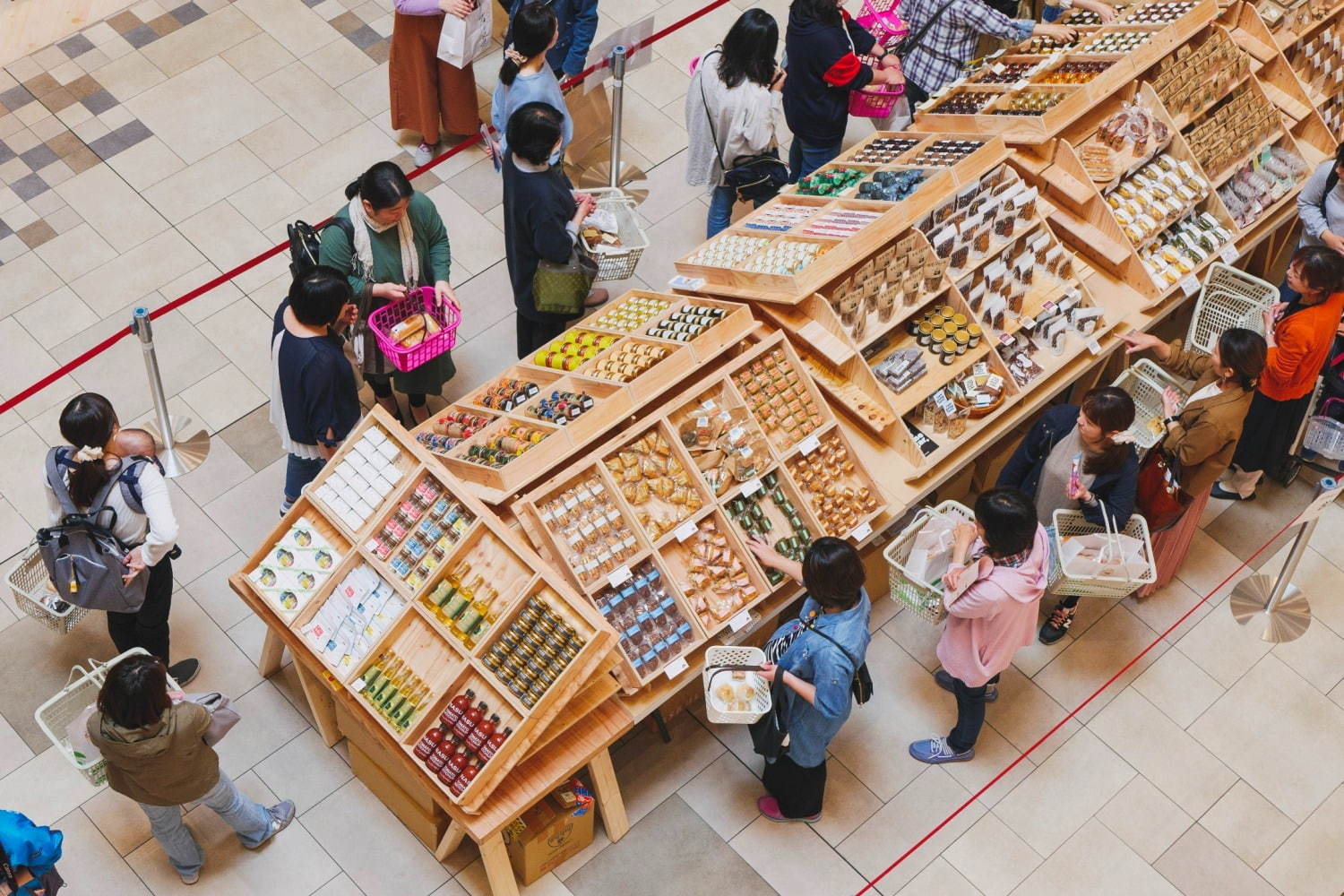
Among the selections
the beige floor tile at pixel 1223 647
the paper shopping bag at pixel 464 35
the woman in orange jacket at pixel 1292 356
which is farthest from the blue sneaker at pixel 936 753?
the paper shopping bag at pixel 464 35

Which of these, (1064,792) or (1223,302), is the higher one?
(1223,302)

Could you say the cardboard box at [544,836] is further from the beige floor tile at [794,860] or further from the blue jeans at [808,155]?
the blue jeans at [808,155]

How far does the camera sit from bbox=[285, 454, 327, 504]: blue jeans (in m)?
6.93

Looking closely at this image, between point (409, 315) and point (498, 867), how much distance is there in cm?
282

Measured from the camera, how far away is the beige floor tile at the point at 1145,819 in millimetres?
6598

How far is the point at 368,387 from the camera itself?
8.27 m

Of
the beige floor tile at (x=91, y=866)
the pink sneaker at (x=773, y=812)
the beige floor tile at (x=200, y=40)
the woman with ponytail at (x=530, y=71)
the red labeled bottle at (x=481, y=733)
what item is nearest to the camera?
the red labeled bottle at (x=481, y=733)

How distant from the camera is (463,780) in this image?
224 inches

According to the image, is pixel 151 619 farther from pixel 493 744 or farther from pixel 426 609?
pixel 493 744

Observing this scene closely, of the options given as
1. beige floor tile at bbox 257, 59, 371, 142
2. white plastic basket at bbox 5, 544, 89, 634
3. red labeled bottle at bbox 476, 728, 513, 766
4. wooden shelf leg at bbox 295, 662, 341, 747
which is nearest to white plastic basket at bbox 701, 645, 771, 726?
red labeled bottle at bbox 476, 728, 513, 766

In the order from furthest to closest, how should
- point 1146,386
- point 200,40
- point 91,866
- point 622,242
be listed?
point 200,40
point 622,242
point 1146,386
point 91,866

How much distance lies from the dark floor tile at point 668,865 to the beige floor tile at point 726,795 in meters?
0.06

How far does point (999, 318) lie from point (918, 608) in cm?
170

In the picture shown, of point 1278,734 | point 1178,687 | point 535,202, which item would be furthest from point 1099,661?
point 535,202
